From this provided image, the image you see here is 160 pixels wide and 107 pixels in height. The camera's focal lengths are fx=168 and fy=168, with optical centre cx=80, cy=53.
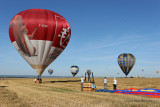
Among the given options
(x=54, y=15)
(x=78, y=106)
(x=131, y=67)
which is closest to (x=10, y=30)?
(x=54, y=15)

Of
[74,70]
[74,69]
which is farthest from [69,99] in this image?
[74,70]

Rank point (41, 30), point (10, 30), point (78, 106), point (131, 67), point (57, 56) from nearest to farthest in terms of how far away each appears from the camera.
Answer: point (78, 106), point (41, 30), point (10, 30), point (57, 56), point (131, 67)

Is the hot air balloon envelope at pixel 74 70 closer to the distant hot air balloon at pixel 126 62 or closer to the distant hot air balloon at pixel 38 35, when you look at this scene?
the distant hot air balloon at pixel 126 62

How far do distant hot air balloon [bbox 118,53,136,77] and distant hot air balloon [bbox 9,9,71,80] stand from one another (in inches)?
1387

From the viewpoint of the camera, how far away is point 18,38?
1178 inches

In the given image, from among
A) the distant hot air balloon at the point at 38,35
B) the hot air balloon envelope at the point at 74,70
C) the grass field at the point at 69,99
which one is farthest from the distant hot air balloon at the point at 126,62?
the grass field at the point at 69,99

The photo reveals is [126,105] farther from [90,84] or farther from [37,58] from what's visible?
[37,58]

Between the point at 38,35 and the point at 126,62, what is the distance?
4025cm

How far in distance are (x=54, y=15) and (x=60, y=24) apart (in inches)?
88.4

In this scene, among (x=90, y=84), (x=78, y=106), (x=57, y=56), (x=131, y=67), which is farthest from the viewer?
(x=131, y=67)

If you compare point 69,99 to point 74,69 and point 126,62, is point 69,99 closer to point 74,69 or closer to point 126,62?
point 126,62

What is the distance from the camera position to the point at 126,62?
200 feet

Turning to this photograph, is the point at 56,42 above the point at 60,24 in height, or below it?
below

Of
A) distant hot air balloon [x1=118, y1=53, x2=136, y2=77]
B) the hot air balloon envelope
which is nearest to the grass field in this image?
distant hot air balloon [x1=118, y1=53, x2=136, y2=77]
